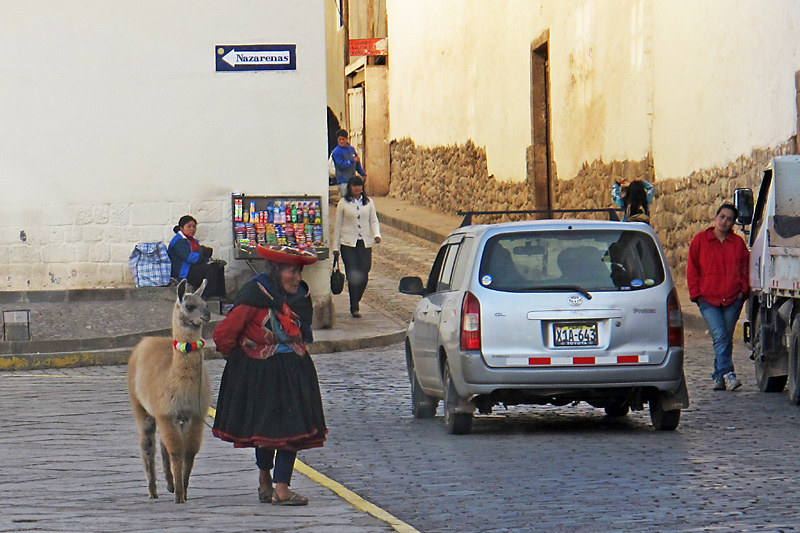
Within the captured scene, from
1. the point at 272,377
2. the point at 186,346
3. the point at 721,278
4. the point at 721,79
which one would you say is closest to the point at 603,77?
the point at 721,79

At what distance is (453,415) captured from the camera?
10094 mm

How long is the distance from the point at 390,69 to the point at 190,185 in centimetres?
2002

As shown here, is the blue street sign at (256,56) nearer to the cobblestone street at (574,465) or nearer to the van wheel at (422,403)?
the cobblestone street at (574,465)

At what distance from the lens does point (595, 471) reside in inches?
334

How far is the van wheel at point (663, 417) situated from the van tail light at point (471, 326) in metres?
1.39

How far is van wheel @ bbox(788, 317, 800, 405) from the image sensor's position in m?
11.3

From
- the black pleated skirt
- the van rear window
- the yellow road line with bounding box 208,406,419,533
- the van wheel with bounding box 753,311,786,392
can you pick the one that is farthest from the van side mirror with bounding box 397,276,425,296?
the black pleated skirt

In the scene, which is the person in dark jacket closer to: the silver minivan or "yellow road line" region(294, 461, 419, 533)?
"yellow road line" region(294, 461, 419, 533)

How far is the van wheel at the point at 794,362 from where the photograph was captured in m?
11.3

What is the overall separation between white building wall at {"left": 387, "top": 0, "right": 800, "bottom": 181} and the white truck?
4868mm

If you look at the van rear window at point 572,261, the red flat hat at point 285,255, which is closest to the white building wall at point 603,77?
the van rear window at point 572,261

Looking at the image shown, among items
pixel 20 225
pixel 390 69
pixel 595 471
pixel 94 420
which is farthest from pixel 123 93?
pixel 390 69

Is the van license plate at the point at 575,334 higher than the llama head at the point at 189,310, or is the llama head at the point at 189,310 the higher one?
the llama head at the point at 189,310

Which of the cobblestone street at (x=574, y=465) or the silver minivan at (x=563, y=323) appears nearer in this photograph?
the cobblestone street at (x=574, y=465)
